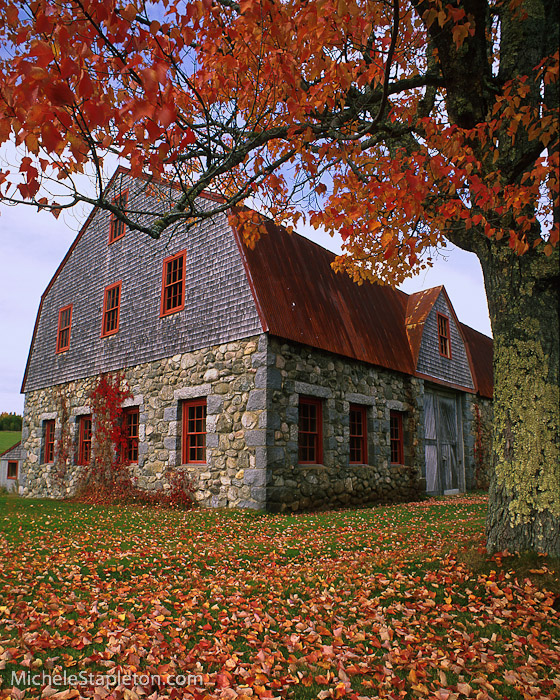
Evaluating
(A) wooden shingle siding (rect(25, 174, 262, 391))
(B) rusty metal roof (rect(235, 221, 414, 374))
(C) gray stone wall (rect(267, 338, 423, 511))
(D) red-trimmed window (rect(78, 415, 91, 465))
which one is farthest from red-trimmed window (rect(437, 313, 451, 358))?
(D) red-trimmed window (rect(78, 415, 91, 465))

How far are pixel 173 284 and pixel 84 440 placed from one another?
6.49 metres

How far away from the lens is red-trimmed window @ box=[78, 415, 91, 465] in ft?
54.0

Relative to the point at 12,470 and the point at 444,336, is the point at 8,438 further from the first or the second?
the point at 444,336

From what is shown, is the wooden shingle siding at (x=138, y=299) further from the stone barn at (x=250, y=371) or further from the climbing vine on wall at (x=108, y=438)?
the climbing vine on wall at (x=108, y=438)

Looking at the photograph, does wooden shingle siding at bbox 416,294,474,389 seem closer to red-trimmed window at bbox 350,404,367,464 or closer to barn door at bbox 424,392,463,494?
barn door at bbox 424,392,463,494

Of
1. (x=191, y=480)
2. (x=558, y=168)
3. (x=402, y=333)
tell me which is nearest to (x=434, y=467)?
(x=402, y=333)

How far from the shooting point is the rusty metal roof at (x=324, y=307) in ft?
37.9

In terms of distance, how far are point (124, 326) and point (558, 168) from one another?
12490 mm

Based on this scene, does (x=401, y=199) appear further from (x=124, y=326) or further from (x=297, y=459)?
(x=124, y=326)

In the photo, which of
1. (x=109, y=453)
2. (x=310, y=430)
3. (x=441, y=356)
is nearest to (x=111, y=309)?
(x=109, y=453)

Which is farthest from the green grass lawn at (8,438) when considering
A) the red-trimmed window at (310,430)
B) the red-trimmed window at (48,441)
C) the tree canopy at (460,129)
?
the tree canopy at (460,129)

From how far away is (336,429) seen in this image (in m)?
12.6

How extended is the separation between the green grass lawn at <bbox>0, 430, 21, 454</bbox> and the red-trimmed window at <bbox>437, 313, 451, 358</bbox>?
110ft

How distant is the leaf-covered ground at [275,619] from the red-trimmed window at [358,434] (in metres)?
5.93
